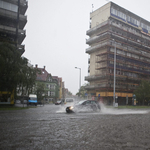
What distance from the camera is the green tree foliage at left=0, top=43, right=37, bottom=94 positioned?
2367 centimetres

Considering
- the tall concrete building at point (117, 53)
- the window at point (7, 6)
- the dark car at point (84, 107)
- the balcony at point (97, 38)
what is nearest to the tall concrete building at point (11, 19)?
the window at point (7, 6)

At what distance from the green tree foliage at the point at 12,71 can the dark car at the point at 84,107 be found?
9.39m

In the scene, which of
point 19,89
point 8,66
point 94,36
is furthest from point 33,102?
point 94,36

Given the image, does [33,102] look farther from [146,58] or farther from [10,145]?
[146,58]

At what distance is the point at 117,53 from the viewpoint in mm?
58250

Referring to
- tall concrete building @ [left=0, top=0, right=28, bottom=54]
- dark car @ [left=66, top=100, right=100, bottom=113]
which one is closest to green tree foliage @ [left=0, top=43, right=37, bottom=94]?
dark car @ [left=66, top=100, right=100, bottom=113]

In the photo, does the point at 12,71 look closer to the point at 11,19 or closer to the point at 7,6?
the point at 11,19

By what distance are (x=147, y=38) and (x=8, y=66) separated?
192 feet

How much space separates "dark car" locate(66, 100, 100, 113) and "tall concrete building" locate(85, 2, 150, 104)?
→ 3386cm

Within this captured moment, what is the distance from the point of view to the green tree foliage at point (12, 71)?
2367cm

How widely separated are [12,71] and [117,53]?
40.7 meters

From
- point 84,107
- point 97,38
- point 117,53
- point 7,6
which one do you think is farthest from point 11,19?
point 117,53

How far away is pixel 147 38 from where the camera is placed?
227 feet

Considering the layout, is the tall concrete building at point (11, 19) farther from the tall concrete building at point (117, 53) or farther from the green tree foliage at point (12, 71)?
the tall concrete building at point (117, 53)
